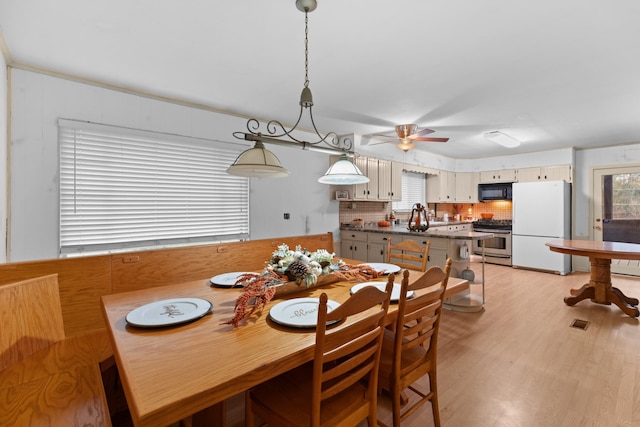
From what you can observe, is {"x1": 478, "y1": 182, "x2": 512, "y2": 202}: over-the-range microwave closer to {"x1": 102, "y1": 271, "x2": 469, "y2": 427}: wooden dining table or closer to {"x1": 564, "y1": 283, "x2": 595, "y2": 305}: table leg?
{"x1": 564, "y1": 283, "x2": 595, "y2": 305}: table leg

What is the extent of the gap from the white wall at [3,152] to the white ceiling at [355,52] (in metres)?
0.18

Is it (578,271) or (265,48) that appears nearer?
(265,48)

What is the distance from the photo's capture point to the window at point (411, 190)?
6039 millimetres

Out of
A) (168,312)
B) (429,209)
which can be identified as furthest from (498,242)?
(168,312)

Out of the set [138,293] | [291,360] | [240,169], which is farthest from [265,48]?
[291,360]

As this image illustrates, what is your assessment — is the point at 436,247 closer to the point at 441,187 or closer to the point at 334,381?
the point at 334,381

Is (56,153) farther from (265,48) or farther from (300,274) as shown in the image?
(300,274)

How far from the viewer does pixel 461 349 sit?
8.37ft

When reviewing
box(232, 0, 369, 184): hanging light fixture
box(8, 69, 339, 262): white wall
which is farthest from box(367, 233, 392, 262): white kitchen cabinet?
box(8, 69, 339, 262): white wall

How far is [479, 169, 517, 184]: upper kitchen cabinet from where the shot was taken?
240 inches

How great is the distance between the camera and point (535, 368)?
2.25 metres

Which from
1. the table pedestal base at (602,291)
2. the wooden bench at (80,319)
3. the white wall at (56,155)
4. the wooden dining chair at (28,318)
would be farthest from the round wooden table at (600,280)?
the wooden dining chair at (28,318)

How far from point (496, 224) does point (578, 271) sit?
5.11ft

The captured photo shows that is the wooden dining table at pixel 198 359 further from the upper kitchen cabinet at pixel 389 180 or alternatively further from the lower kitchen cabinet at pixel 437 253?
the upper kitchen cabinet at pixel 389 180
